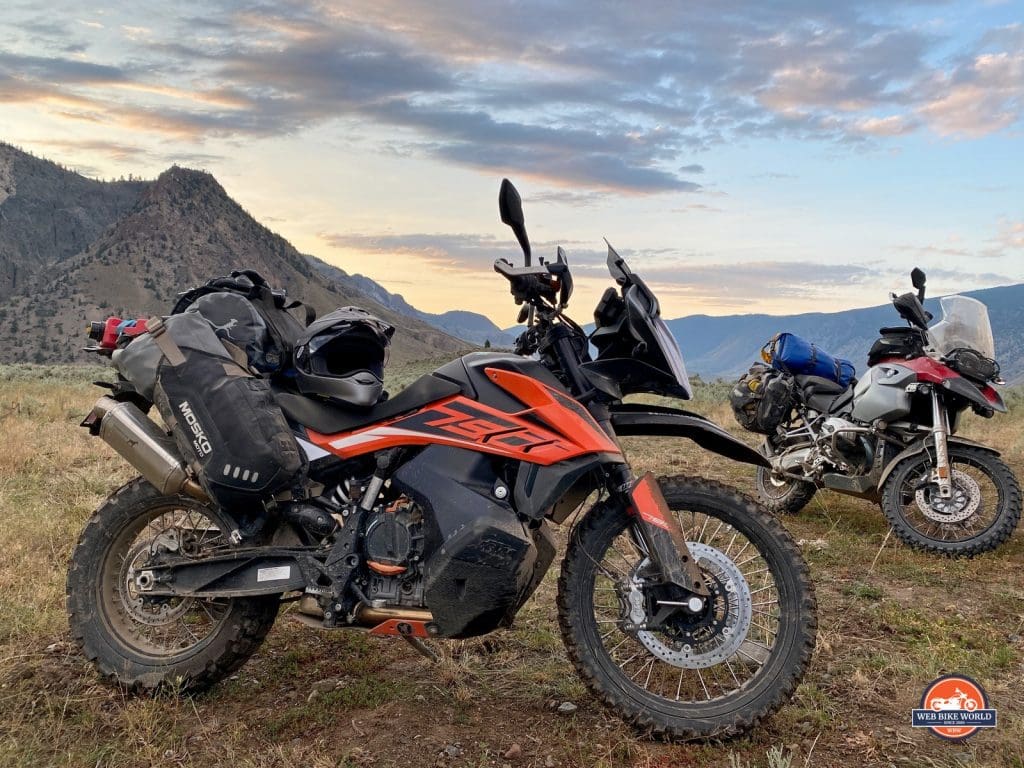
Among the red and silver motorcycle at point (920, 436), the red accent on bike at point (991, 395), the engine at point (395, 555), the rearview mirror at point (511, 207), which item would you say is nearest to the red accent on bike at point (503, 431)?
the engine at point (395, 555)

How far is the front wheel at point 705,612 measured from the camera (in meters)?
3.69

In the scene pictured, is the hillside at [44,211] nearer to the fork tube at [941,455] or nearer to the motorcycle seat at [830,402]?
the motorcycle seat at [830,402]

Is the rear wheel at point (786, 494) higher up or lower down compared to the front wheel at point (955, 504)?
lower down

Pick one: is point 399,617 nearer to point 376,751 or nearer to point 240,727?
point 376,751

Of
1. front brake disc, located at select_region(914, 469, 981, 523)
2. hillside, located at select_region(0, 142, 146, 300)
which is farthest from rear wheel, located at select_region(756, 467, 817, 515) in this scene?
hillside, located at select_region(0, 142, 146, 300)

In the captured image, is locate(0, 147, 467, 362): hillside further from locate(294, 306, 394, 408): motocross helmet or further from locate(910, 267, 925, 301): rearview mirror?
locate(294, 306, 394, 408): motocross helmet

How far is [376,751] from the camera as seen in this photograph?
3.64 m

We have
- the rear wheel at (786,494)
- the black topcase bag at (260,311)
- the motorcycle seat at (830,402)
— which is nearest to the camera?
the black topcase bag at (260,311)

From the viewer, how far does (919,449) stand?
696cm

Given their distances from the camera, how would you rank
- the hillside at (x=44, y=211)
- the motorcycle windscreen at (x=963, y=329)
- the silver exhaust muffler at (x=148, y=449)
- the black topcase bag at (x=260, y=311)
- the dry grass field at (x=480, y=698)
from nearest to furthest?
the dry grass field at (x=480, y=698) → the silver exhaust muffler at (x=148, y=449) → the black topcase bag at (x=260, y=311) → the motorcycle windscreen at (x=963, y=329) → the hillside at (x=44, y=211)

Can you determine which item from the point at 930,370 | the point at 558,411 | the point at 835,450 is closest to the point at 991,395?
the point at 930,370

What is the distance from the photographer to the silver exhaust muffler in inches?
160

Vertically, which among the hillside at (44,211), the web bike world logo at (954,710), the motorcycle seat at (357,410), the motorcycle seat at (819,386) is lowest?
the web bike world logo at (954,710)

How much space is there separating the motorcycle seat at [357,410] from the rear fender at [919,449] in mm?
4736
